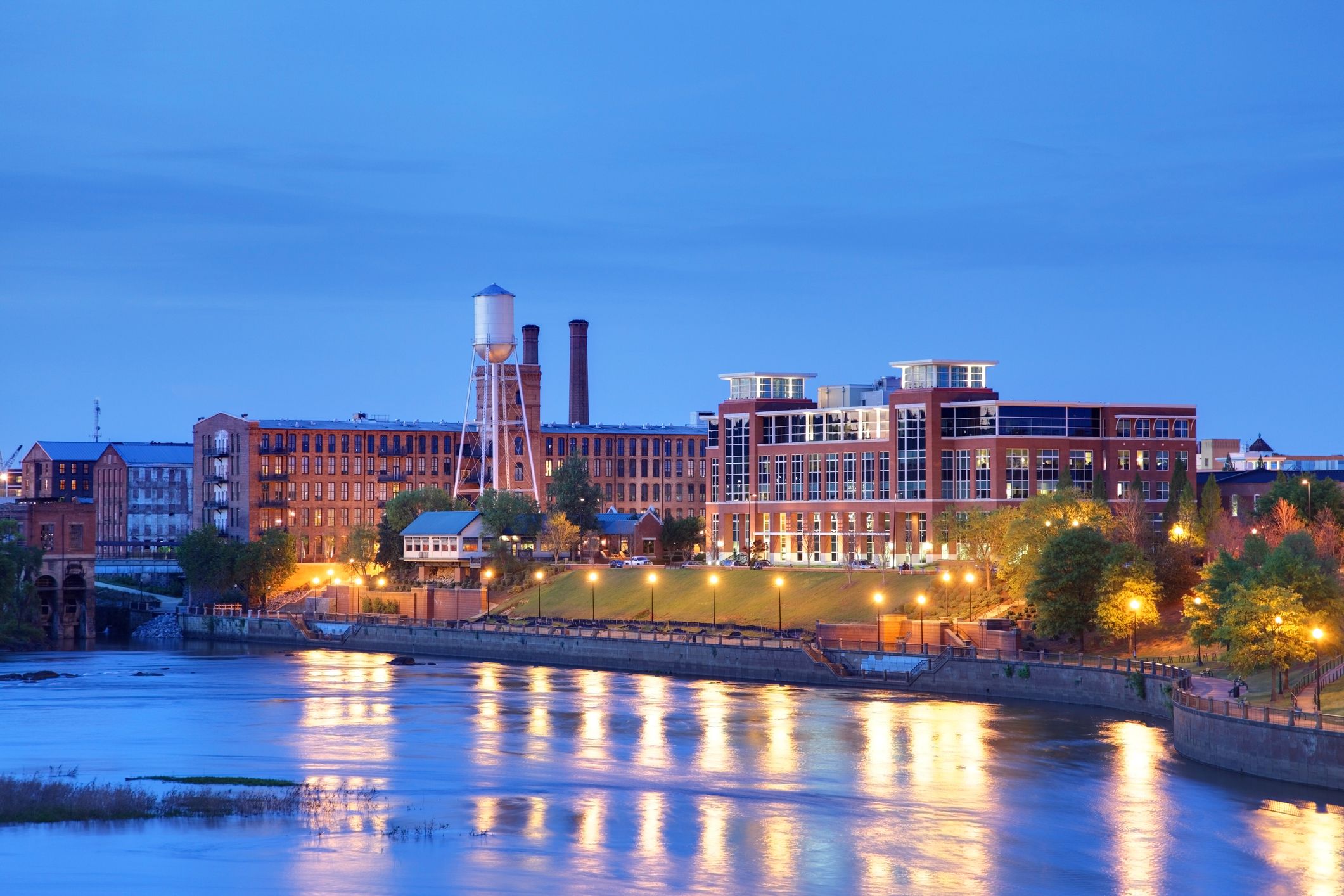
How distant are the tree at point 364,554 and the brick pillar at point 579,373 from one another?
3884 centimetres

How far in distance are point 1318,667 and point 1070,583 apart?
27.2 meters

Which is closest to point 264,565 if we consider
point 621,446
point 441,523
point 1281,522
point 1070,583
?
point 441,523

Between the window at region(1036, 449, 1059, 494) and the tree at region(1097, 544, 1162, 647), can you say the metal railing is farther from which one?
the window at region(1036, 449, 1059, 494)

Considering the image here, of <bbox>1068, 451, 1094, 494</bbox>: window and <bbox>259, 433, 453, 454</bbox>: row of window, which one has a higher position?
<bbox>259, 433, 453, 454</bbox>: row of window

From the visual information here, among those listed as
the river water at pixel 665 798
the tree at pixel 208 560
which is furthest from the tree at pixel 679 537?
the river water at pixel 665 798

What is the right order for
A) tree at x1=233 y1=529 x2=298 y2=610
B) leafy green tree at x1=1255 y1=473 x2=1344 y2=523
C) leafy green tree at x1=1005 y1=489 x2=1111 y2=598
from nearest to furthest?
leafy green tree at x1=1005 y1=489 x2=1111 y2=598
leafy green tree at x1=1255 y1=473 x2=1344 y2=523
tree at x1=233 y1=529 x2=298 y2=610

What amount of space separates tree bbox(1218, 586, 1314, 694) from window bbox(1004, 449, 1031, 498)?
55176mm

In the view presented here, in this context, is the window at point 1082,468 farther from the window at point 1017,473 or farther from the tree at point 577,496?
the tree at point 577,496

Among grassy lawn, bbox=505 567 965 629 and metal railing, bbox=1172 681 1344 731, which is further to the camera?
grassy lawn, bbox=505 567 965 629

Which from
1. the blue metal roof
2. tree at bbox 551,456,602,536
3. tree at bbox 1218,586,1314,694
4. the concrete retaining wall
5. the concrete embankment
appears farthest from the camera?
tree at bbox 551,456,602,536

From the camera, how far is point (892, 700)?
85.8m

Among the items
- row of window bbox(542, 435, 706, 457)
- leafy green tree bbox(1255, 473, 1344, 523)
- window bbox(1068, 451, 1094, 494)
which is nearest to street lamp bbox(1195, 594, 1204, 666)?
leafy green tree bbox(1255, 473, 1344, 523)

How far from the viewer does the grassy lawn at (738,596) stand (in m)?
108

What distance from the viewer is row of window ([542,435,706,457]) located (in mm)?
175750
